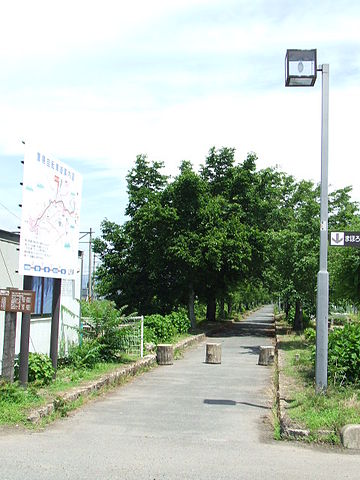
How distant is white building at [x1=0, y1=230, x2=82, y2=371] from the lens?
1036 centimetres

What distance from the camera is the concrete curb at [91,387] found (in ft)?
25.3

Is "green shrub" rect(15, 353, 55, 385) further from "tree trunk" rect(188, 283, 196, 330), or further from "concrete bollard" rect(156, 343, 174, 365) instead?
"tree trunk" rect(188, 283, 196, 330)

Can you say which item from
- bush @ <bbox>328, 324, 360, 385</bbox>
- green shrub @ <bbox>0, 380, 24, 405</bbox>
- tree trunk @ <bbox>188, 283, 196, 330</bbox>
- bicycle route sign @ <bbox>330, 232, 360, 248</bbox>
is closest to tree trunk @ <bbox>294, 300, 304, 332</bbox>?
tree trunk @ <bbox>188, 283, 196, 330</bbox>

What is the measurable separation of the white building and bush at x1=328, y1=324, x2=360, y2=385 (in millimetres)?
5918

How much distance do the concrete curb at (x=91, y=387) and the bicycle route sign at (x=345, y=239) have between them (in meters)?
4.95

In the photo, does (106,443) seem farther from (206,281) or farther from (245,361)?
(206,281)

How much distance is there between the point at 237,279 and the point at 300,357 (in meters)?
18.3

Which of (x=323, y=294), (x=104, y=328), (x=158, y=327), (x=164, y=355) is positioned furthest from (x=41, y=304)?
(x=158, y=327)

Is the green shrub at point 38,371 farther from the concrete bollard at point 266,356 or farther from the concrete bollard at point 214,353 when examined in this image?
the concrete bollard at point 266,356

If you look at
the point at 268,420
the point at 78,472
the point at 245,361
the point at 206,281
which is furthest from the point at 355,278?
the point at 206,281

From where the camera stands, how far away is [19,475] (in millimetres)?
5332

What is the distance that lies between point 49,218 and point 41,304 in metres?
2.83

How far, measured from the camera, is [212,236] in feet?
92.4

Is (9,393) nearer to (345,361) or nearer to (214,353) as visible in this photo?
(345,361)
